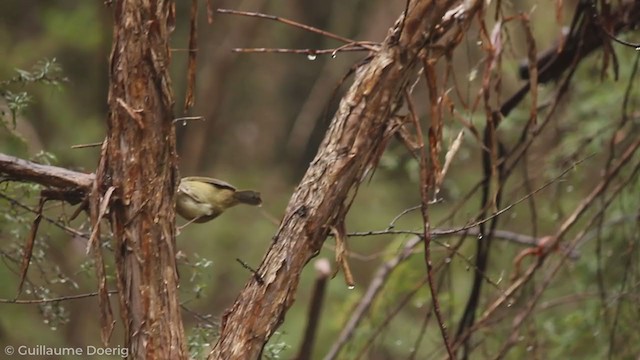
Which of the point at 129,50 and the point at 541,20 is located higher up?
the point at 541,20

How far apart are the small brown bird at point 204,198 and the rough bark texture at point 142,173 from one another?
0.85 ft

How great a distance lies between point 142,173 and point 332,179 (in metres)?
0.35

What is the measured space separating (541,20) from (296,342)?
2262 millimetres

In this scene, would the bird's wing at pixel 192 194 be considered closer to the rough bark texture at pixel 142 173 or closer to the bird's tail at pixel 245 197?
the bird's tail at pixel 245 197

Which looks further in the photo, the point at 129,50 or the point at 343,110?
the point at 343,110

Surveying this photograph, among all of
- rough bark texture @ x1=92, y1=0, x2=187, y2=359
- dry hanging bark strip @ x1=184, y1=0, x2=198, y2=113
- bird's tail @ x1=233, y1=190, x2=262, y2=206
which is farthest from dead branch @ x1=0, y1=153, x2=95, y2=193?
bird's tail @ x1=233, y1=190, x2=262, y2=206

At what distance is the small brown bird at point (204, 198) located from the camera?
2.21 meters

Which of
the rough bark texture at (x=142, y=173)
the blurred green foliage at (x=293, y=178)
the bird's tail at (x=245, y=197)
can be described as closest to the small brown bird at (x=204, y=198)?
the bird's tail at (x=245, y=197)

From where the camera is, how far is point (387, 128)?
2.07 metres

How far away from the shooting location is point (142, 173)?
188 cm

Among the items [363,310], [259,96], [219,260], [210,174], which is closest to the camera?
[363,310]

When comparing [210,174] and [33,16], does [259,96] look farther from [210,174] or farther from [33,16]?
[33,16]

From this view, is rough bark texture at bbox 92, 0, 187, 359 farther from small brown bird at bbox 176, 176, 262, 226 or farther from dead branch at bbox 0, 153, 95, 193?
small brown bird at bbox 176, 176, 262, 226

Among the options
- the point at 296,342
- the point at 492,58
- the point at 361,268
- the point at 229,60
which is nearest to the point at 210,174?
the point at 229,60
